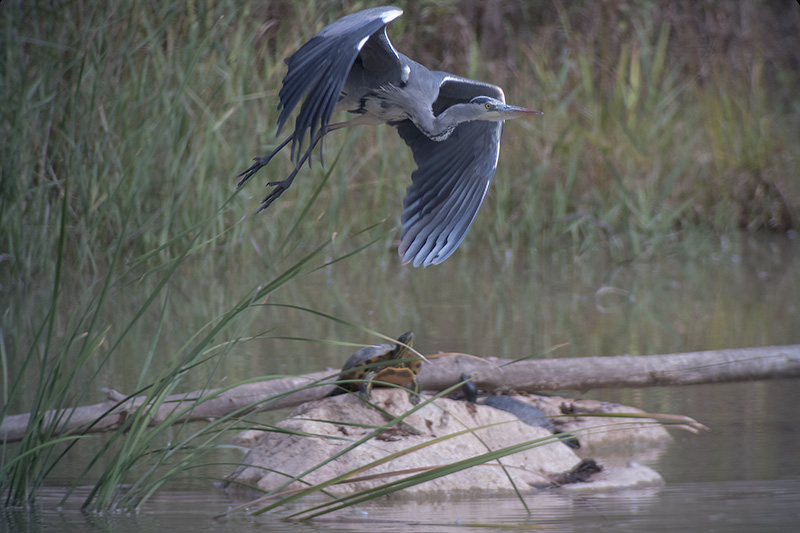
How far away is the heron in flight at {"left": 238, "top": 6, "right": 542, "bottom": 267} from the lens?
1.86 meters

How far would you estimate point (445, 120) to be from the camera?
89.9 inches

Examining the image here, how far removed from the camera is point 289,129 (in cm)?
565

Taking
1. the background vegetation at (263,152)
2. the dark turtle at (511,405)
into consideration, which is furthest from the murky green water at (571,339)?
the dark turtle at (511,405)

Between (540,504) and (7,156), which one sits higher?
(7,156)

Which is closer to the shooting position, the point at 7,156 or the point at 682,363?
the point at 682,363

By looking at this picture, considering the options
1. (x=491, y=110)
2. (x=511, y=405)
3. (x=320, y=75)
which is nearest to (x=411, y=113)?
(x=491, y=110)

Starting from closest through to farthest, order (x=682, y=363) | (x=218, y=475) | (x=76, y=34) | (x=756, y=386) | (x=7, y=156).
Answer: (x=218, y=475) → (x=682, y=363) → (x=756, y=386) → (x=7, y=156) → (x=76, y=34)

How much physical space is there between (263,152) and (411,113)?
3061 mm

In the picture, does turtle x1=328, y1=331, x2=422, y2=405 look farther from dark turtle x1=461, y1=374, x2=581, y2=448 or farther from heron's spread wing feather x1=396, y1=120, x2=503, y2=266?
heron's spread wing feather x1=396, y1=120, x2=503, y2=266

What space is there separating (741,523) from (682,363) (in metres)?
1.13

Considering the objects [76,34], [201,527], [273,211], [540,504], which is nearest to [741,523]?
[540,504]

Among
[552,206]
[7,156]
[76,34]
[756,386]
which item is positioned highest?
[76,34]

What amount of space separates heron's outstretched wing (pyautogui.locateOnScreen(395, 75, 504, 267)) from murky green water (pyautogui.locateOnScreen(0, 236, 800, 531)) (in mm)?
442

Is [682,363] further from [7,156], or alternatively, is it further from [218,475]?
[7,156]
